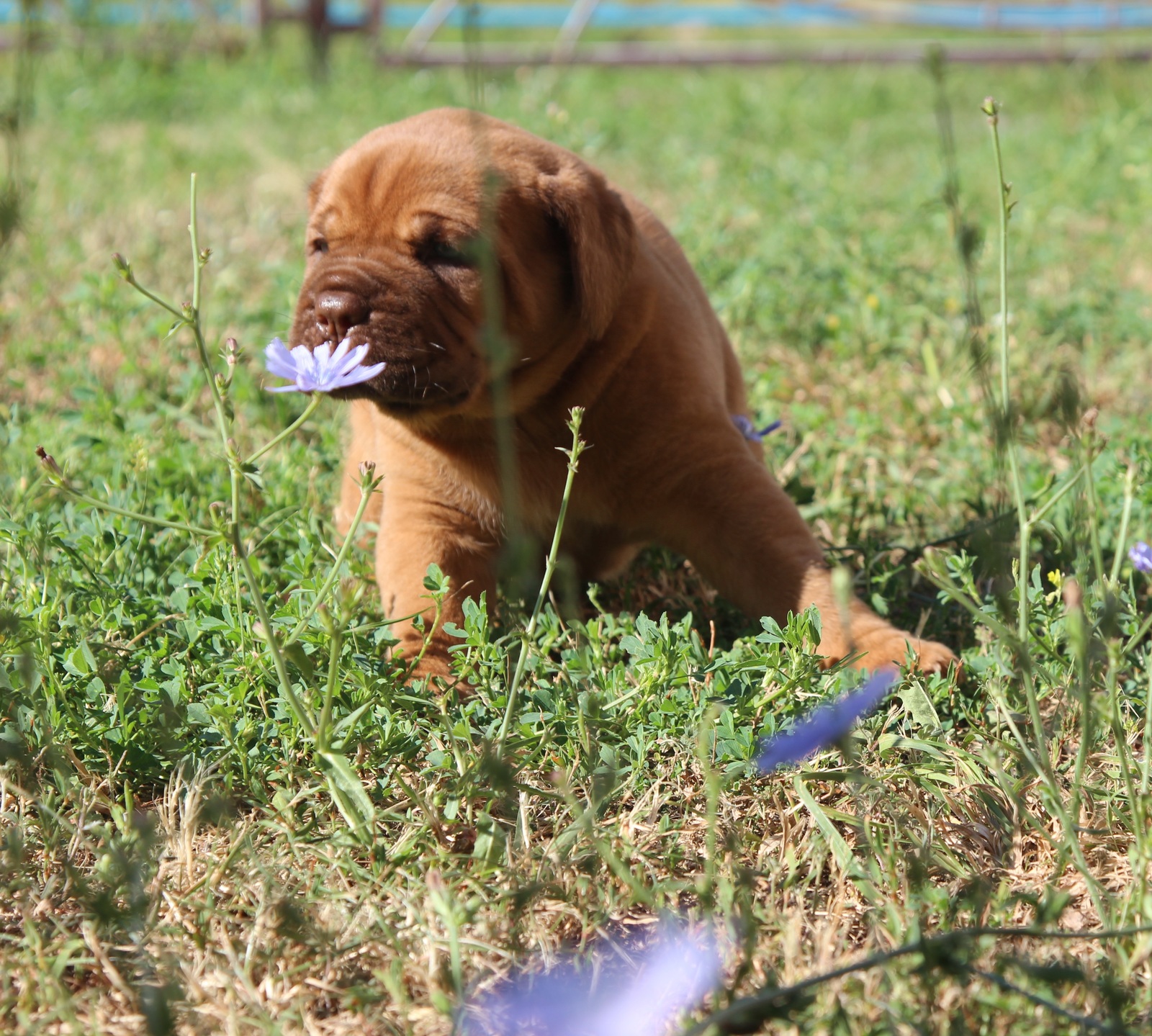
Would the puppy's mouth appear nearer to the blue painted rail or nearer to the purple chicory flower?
the purple chicory flower

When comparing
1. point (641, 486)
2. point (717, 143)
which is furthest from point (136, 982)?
point (717, 143)

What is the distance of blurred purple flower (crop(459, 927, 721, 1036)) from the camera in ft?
5.06

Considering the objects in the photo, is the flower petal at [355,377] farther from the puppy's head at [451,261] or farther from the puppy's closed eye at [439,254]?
the puppy's closed eye at [439,254]

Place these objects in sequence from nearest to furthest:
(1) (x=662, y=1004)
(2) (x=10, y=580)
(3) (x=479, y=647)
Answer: (1) (x=662, y=1004) → (3) (x=479, y=647) → (2) (x=10, y=580)

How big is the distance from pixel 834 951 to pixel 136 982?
0.90 metres

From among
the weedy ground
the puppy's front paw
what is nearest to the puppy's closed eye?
the weedy ground

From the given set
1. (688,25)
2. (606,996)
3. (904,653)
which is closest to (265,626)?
(606,996)

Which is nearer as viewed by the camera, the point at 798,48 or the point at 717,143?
the point at 717,143

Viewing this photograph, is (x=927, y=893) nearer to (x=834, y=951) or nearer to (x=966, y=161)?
(x=834, y=951)

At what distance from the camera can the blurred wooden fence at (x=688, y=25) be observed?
324 inches

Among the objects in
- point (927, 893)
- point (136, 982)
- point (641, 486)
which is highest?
point (641, 486)

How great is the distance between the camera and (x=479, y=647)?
81.0 inches

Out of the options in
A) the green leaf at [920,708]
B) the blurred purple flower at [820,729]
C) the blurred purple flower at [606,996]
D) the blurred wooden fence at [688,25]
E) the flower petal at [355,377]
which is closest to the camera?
the blurred purple flower at [820,729]

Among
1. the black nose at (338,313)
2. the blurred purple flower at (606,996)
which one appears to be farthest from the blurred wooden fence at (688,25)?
the blurred purple flower at (606,996)
